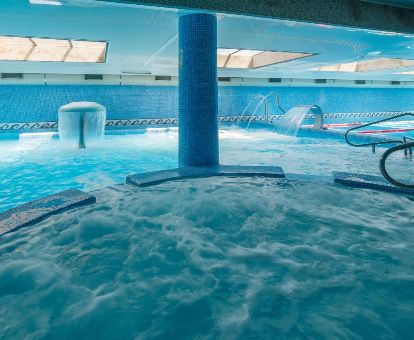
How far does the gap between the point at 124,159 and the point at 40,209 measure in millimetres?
4035

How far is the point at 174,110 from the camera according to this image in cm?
1327

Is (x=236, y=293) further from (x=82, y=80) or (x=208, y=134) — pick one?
(x=82, y=80)

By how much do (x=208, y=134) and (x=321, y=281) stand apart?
307cm

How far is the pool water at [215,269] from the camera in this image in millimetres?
1988

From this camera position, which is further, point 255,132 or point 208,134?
point 255,132

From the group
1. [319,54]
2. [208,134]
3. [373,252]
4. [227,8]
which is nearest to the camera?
[373,252]

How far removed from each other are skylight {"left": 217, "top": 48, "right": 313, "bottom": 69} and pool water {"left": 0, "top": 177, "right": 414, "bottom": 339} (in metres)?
7.27

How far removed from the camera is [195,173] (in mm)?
4656

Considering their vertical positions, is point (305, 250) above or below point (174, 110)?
below

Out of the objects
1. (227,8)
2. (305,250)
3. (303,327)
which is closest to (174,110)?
(227,8)

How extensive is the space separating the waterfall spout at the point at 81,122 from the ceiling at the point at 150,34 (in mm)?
1490

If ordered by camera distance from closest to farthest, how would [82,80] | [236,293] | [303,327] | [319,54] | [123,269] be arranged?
[303,327] < [236,293] < [123,269] < [319,54] < [82,80]

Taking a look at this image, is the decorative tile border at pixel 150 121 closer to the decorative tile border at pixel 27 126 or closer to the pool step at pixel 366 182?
the decorative tile border at pixel 27 126

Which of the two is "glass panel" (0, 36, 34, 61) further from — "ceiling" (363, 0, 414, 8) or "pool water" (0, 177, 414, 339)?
"ceiling" (363, 0, 414, 8)
